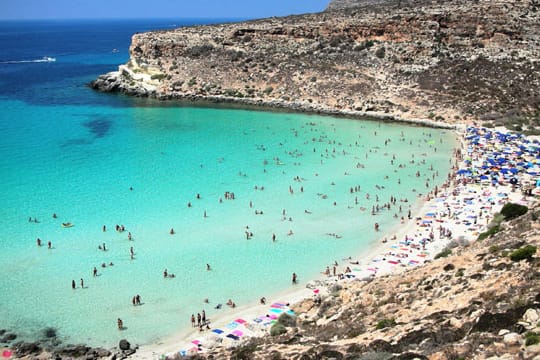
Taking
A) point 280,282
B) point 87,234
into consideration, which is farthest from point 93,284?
point 280,282

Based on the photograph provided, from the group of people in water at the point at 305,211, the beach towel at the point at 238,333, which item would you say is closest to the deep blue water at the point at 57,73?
the group of people in water at the point at 305,211

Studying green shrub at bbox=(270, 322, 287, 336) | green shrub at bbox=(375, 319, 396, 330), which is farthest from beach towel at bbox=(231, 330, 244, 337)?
green shrub at bbox=(375, 319, 396, 330)

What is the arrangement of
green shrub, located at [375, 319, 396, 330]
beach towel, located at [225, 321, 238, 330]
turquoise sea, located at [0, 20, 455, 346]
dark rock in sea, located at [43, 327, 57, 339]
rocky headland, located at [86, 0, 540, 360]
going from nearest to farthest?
green shrub, located at [375, 319, 396, 330], rocky headland, located at [86, 0, 540, 360], dark rock in sea, located at [43, 327, 57, 339], beach towel, located at [225, 321, 238, 330], turquoise sea, located at [0, 20, 455, 346]

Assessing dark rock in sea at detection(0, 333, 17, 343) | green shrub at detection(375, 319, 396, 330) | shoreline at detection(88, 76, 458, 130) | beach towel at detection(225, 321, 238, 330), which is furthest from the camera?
shoreline at detection(88, 76, 458, 130)

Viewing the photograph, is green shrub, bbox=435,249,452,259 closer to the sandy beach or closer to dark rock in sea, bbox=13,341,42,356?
the sandy beach

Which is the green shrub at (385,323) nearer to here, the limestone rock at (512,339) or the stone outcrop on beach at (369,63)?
the limestone rock at (512,339)

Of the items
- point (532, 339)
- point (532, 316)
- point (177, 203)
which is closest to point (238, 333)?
point (532, 316)
